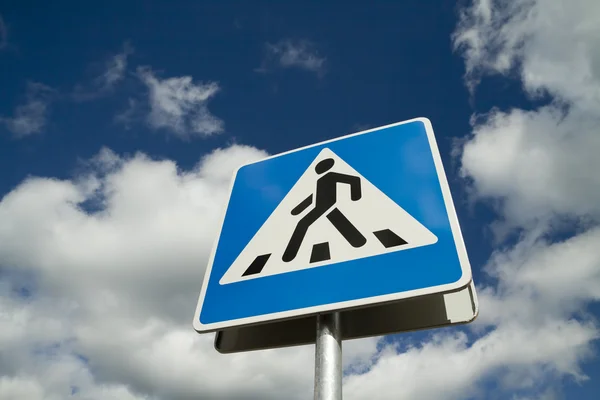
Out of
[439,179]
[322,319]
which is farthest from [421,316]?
[439,179]

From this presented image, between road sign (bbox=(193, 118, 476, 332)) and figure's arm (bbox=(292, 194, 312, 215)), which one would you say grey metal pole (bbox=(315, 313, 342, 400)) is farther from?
figure's arm (bbox=(292, 194, 312, 215))

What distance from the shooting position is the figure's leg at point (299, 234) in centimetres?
127

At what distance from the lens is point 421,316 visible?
118 cm

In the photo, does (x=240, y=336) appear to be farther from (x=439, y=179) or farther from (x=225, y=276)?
(x=439, y=179)

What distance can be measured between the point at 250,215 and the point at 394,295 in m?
0.71

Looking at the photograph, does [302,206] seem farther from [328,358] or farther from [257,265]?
[328,358]

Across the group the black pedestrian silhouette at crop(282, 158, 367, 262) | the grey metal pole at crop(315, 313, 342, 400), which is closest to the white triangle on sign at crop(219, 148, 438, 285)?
the black pedestrian silhouette at crop(282, 158, 367, 262)

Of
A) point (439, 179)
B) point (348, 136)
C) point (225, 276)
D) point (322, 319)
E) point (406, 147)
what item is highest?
point (348, 136)

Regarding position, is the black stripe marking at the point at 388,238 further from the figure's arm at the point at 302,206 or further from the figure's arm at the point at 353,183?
the figure's arm at the point at 302,206

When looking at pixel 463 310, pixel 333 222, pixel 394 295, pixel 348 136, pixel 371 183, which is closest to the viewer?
pixel 394 295

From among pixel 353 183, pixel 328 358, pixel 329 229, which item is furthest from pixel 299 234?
pixel 328 358

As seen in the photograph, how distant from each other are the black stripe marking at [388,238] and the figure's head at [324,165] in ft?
1.42

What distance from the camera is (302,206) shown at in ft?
4.66

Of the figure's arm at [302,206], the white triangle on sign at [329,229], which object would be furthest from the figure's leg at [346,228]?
the figure's arm at [302,206]
